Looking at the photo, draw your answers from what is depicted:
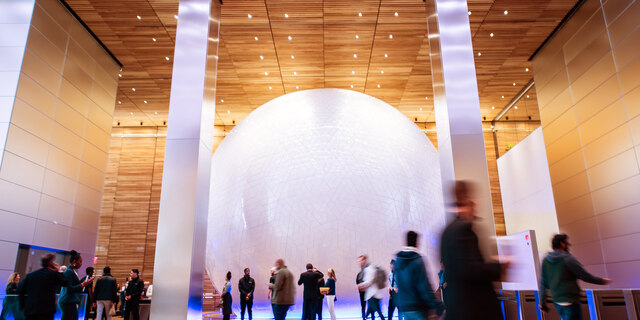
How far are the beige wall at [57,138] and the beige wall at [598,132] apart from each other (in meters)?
14.1

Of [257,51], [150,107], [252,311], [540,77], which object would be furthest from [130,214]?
[540,77]

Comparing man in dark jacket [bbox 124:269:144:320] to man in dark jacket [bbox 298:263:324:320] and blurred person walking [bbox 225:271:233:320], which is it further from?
man in dark jacket [bbox 298:263:324:320]

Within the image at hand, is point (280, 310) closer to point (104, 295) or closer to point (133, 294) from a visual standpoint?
point (133, 294)

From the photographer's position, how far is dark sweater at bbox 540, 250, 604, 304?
4199 millimetres

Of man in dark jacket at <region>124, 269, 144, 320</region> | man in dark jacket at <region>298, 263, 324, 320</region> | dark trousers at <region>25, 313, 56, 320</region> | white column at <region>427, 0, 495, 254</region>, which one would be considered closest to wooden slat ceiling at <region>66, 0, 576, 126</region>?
white column at <region>427, 0, 495, 254</region>

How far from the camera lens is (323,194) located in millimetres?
7945

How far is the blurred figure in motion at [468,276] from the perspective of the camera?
2.39 metres

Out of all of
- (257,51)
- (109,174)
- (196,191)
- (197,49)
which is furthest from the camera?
(109,174)

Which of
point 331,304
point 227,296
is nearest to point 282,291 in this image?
point 331,304

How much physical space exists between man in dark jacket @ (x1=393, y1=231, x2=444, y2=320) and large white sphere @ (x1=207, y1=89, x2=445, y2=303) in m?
4.82

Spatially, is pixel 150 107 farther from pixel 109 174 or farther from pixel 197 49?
pixel 197 49

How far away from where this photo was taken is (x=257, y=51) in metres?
14.2

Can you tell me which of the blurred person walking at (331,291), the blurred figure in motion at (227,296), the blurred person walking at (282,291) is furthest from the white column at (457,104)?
the blurred figure in motion at (227,296)

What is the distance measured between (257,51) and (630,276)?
482 inches
